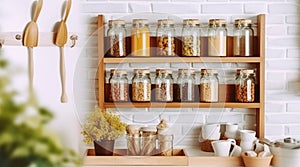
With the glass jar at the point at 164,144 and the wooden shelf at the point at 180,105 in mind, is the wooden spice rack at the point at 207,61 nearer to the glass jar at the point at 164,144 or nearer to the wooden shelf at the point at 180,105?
the wooden shelf at the point at 180,105

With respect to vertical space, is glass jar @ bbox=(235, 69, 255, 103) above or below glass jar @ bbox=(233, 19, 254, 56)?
below

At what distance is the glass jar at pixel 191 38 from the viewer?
7.97 ft

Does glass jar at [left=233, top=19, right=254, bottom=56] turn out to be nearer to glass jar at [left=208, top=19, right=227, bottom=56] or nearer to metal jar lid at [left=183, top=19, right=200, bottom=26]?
glass jar at [left=208, top=19, right=227, bottom=56]

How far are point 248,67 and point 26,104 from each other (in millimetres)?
2411

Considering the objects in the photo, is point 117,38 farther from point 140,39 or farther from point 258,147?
point 258,147

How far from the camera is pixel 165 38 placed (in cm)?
243

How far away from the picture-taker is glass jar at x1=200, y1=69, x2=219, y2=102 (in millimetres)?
2434

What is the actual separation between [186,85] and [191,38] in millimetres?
241

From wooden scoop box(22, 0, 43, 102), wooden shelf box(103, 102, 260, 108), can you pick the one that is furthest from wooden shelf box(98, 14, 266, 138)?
wooden scoop box(22, 0, 43, 102)

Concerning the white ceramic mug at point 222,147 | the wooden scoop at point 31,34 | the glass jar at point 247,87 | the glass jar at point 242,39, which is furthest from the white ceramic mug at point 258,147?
the wooden scoop at point 31,34

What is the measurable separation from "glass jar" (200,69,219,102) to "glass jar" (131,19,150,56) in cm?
31

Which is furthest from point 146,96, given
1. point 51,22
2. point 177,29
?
point 51,22

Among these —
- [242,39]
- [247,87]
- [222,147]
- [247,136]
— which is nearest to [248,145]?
[247,136]

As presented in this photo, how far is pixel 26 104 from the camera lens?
239mm
